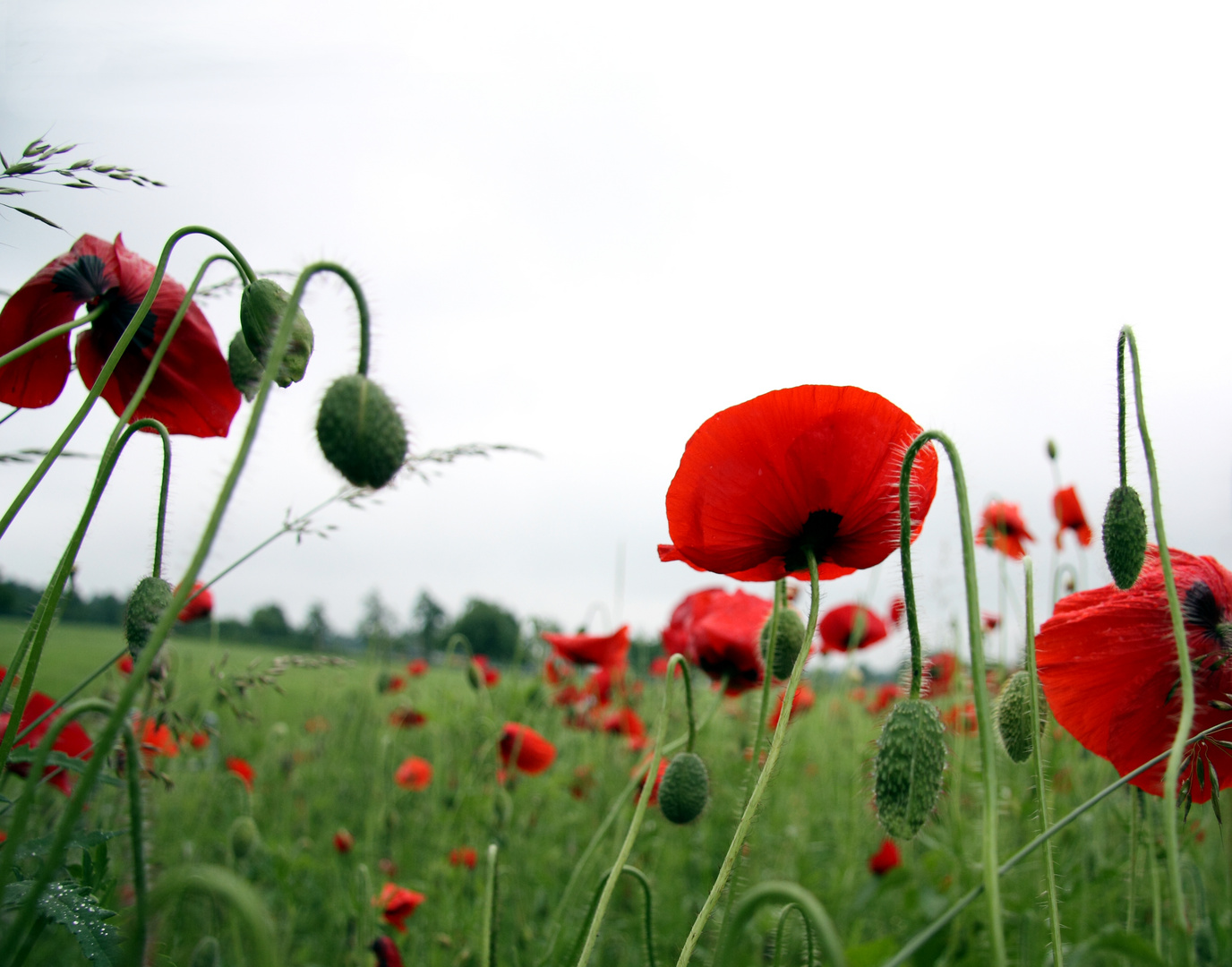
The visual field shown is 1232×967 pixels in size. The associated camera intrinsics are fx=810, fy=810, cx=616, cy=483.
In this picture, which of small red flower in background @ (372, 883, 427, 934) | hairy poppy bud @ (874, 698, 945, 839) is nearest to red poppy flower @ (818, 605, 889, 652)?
small red flower in background @ (372, 883, 427, 934)

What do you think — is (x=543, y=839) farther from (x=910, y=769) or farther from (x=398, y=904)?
(x=910, y=769)

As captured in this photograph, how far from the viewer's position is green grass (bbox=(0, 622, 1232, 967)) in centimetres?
200

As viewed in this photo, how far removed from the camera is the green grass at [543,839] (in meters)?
2.00

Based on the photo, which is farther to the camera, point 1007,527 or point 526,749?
point 1007,527

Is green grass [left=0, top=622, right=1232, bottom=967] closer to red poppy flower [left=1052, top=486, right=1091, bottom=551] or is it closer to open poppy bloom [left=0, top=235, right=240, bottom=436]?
open poppy bloom [left=0, top=235, right=240, bottom=436]

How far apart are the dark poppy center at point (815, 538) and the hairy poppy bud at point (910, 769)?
0.26 m

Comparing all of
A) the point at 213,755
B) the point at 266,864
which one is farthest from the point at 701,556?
the point at 213,755

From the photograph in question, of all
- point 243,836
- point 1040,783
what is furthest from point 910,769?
point 243,836

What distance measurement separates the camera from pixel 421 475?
0.92 metres

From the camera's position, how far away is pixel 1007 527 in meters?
3.68

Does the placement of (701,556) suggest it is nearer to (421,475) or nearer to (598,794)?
(421,475)

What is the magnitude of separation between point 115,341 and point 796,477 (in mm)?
994

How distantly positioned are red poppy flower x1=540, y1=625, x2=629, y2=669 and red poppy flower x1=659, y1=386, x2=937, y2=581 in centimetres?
176

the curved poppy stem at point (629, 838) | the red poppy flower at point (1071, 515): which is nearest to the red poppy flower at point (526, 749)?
the curved poppy stem at point (629, 838)
